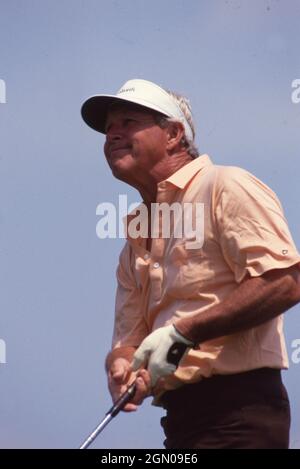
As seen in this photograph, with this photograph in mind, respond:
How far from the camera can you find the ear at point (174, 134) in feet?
21.9

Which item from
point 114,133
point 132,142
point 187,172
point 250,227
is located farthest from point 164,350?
point 114,133

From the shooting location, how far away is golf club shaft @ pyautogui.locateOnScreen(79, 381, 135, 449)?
6.03 metres

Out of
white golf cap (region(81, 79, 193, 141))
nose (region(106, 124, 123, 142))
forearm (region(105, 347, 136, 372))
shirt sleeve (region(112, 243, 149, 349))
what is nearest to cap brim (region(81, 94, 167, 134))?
white golf cap (region(81, 79, 193, 141))

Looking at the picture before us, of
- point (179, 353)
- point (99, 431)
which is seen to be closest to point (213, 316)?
point (179, 353)

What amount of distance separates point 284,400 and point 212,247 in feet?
2.86

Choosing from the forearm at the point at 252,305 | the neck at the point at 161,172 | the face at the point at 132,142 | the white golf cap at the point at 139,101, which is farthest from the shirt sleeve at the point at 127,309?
the forearm at the point at 252,305

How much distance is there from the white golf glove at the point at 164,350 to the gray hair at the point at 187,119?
4.23 ft

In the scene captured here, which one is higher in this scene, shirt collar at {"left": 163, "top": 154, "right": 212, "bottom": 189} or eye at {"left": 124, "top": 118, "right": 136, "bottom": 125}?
eye at {"left": 124, "top": 118, "right": 136, "bottom": 125}

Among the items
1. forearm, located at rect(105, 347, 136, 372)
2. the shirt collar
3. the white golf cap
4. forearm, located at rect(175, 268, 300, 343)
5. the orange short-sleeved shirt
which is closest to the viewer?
forearm, located at rect(175, 268, 300, 343)

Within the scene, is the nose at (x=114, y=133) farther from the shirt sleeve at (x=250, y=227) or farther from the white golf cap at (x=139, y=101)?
the shirt sleeve at (x=250, y=227)

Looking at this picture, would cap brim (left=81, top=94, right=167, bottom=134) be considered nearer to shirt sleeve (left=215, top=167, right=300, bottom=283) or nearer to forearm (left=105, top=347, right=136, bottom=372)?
shirt sleeve (left=215, top=167, right=300, bottom=283)

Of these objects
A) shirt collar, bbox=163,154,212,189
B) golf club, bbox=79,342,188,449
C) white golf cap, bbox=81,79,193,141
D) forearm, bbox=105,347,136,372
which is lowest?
golf club, bbox=79,342,188,449

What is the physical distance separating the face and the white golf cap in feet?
0.23
